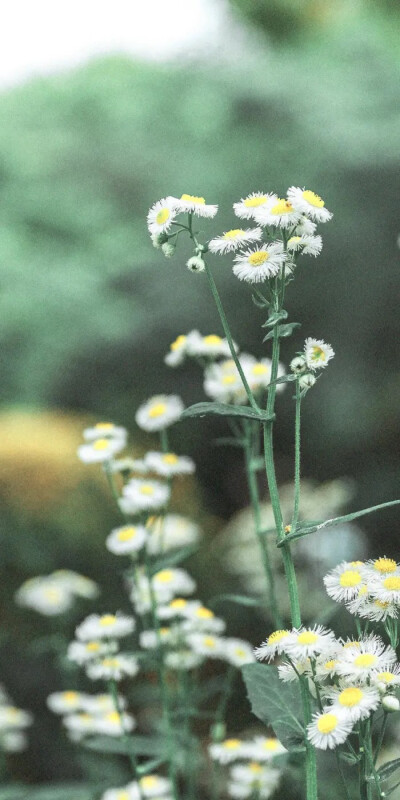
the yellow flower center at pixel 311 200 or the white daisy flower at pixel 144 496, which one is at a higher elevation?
the white daisy flower at pixel 144 496

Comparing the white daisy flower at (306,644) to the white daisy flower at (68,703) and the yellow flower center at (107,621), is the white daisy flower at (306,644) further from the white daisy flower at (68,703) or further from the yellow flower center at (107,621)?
the white daisy flower at (68,703)

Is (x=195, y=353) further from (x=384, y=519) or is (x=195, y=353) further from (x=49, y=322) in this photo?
(x=49, y=322)

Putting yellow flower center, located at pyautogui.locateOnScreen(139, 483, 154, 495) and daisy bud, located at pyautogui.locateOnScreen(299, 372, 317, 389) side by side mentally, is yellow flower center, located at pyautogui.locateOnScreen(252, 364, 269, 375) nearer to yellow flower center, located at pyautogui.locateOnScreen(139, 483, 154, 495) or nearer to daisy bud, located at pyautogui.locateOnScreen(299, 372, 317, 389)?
yellow flower center, located at pyautogui.locateOnScreen(139, 483, 154, 495)

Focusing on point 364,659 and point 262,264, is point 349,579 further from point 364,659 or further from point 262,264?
point 262,264

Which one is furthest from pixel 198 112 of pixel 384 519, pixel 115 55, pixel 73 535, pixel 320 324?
pixel 73 535

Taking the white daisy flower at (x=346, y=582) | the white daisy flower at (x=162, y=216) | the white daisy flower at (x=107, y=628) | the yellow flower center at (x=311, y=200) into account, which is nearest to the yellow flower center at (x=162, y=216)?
the white daisy flower at (x=162, y=216)
